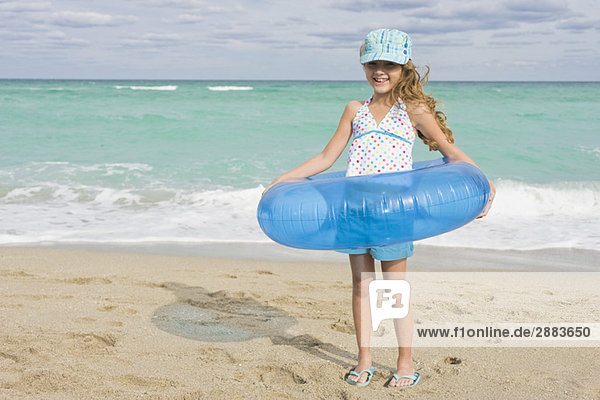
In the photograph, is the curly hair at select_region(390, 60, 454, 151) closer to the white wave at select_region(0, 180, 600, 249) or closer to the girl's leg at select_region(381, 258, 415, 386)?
the girl's leg at select_region(381, 258, 415, 386)

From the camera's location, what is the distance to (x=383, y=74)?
121 inches

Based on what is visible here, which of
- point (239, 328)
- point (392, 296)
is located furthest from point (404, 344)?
point (239, 328)

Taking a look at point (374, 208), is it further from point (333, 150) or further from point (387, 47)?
point (387, 47)

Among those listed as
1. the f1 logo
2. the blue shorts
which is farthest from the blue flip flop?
the blue shorts

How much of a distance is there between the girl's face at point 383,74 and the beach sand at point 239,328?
1532mm

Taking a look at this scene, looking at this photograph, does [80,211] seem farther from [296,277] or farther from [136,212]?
[296,277]

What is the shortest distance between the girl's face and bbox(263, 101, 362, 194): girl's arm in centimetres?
14

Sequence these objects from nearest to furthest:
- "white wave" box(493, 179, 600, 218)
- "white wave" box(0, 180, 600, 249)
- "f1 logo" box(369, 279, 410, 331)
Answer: "f1 logo" box(369, 279, 410, 331)
"white wave" box(0, 180, 600, 249)
"white wave" box(493, 179, 600, 218)

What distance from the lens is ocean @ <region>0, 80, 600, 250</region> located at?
7230 mm

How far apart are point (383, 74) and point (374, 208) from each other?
72 cm

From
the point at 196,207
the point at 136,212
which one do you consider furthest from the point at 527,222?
the point at 136,212

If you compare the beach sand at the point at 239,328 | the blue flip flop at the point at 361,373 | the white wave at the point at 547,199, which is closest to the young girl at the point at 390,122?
the blue flip flop at the point at 361,373

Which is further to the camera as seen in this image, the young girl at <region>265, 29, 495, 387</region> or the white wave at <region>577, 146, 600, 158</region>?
the white wave at <region>577, 146, 600, 158</region>

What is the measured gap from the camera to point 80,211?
325 inches
